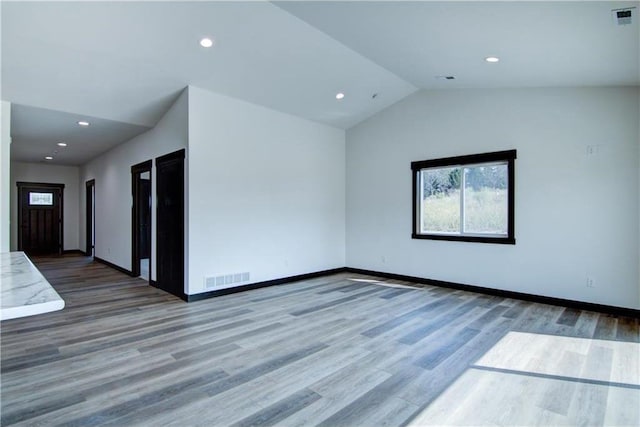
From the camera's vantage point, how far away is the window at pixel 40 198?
997 centimetres

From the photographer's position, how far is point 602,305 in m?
4.44

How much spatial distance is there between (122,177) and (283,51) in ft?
16.1

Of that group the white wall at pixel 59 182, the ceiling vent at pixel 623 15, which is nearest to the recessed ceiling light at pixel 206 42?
the ceiling vent at pixel 623 15

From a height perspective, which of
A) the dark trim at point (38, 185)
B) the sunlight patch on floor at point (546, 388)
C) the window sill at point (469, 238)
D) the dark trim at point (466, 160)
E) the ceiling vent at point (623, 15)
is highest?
the ceiling vent at point (623, 15)

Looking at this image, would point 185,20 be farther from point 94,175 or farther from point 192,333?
point 94,175

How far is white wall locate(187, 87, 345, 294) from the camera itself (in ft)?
16.4

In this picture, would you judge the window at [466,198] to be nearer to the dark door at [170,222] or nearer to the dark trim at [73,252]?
the dark door at [170,222]

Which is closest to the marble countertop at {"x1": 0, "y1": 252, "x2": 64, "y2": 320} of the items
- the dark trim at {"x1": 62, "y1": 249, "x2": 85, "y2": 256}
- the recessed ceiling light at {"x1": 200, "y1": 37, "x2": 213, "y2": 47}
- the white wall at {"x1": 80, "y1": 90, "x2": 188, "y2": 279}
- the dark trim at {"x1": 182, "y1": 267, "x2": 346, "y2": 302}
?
the recessed ceiling light at {"x1": 200, "y1": 37, "x2": 213, "y2": 47}

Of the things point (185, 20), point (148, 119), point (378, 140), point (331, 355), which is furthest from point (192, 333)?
point (378, 140)

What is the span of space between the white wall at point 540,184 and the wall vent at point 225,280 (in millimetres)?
2745

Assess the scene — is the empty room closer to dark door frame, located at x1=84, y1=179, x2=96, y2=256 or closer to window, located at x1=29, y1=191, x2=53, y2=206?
dark door frame, located at x1=84, y1=179, x2=96, y2=256

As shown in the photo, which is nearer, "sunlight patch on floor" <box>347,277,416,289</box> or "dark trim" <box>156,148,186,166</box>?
"dark trim" <box>156,148,186,166</box>

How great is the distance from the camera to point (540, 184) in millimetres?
4887

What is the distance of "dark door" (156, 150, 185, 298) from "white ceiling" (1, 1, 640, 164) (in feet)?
3.07
